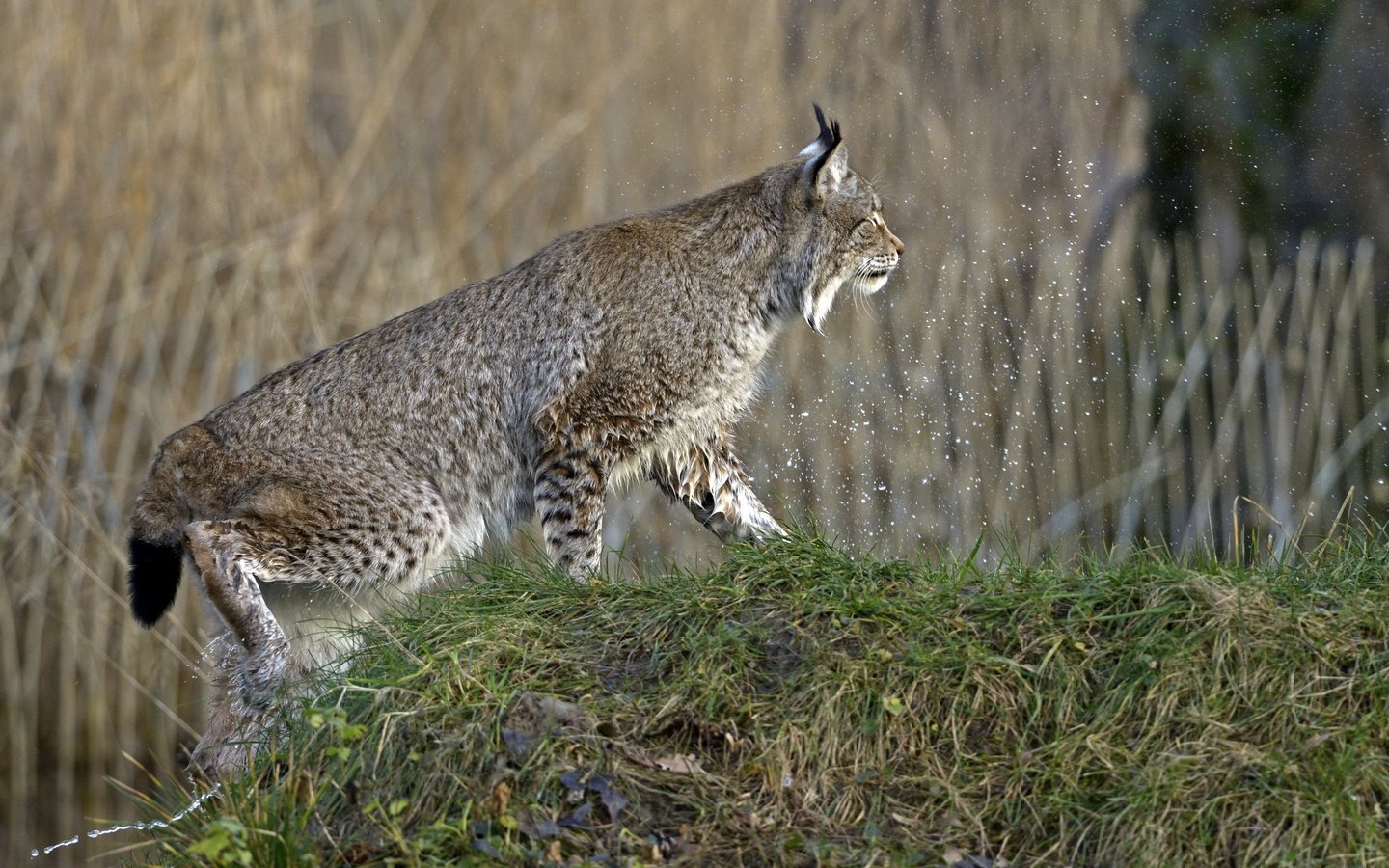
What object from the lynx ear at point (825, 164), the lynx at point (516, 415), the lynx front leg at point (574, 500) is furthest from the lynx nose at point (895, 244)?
the lynx front leg at point (574, 500)

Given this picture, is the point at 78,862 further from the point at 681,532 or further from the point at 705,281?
the point at 705,281

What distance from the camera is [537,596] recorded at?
4.27 metres

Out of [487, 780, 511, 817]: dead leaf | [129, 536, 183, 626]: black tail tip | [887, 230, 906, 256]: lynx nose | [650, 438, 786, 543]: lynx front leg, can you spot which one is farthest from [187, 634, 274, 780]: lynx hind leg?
[887, 230, 906, 256]: lynx nose

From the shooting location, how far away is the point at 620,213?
8273mm

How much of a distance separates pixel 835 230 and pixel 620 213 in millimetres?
2790

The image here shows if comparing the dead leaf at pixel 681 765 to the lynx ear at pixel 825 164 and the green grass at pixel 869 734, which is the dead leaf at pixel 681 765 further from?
the lynx ear at pixel 825 164

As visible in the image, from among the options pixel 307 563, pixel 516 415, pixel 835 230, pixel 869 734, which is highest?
pixel 835 230

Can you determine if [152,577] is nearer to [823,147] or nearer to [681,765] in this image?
[681,765]

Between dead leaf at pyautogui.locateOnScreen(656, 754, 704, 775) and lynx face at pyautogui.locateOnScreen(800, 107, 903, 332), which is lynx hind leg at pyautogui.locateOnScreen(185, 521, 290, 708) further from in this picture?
lynx face at pyautogui.locateOnScreen(800, 107, 903, 332)

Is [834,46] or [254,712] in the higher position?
[834,46]

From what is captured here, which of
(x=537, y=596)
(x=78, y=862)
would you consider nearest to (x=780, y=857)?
(x=537, y=596)

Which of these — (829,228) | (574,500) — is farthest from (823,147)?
(574,500)

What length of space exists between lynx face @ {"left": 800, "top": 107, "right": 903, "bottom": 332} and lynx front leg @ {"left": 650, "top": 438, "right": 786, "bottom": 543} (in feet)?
1.99

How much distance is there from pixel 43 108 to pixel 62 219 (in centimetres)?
55
